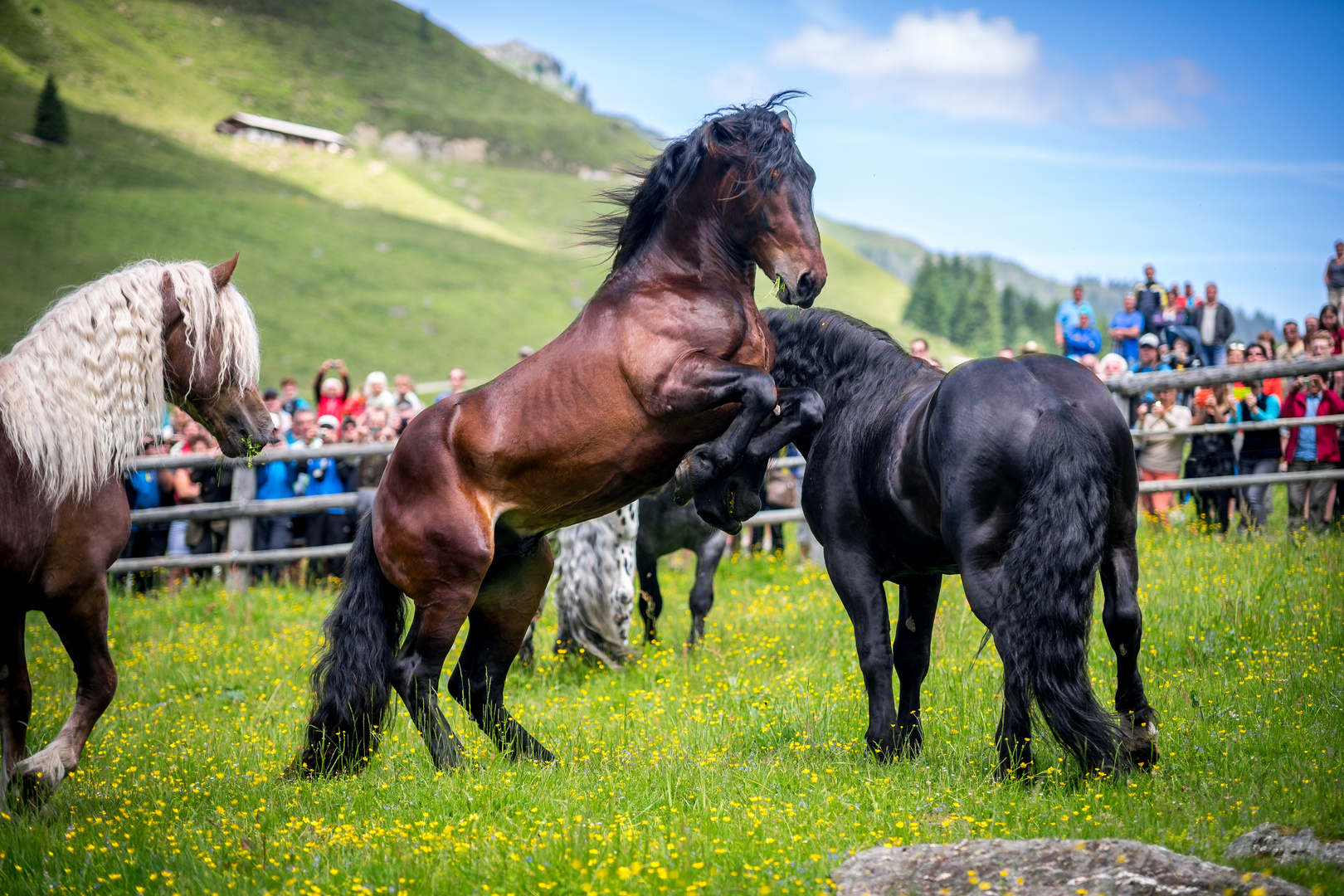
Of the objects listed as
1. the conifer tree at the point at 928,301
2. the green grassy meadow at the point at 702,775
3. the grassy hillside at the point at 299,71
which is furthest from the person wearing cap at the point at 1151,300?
the conifer tree at the point at 928,301

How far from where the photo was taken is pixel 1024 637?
434cm

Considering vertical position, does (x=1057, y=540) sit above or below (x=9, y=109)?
below

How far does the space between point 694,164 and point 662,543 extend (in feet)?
16.0

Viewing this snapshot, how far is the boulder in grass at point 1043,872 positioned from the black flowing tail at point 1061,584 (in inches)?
33.6

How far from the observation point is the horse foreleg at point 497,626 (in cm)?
587

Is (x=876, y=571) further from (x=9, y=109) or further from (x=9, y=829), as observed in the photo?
(x=9, y=109)

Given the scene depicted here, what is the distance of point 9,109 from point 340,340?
31.4m

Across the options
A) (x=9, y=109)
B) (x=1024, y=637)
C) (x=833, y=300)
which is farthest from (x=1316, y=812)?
(x=833, y=300)

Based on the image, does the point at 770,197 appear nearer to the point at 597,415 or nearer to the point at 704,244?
the point at 704,244

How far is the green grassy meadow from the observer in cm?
402

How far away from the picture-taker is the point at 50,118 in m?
65.7

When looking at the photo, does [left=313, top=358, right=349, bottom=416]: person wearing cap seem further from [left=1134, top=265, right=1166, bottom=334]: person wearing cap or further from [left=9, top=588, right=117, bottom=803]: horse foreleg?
[left=1134, top=265, right=1166, bottom=334]: person wearing cap

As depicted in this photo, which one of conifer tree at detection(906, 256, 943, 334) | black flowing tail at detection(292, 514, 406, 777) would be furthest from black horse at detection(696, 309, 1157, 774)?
conifer tree at detection(906, 256, 943, 334)

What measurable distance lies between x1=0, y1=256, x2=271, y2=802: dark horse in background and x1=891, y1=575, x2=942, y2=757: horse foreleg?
3844 mm
